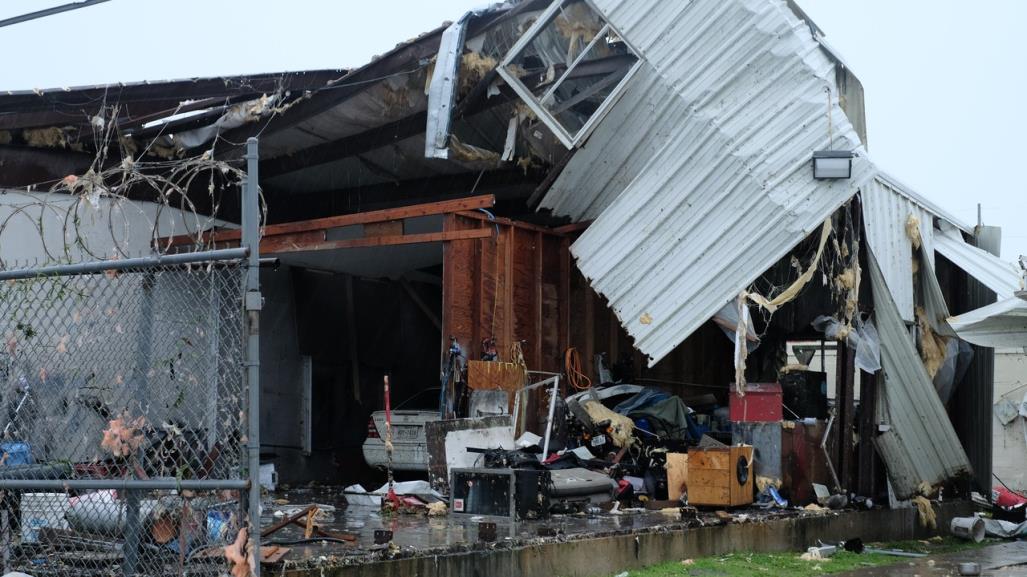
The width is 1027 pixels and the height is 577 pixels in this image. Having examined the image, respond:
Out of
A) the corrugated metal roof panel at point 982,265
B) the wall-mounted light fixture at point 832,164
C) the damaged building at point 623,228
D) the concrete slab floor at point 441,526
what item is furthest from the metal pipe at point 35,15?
the corrugated metal roof panel at point 982,265

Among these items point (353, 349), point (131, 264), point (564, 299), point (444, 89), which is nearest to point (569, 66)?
point (444, 89)

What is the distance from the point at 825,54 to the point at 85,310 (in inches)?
442

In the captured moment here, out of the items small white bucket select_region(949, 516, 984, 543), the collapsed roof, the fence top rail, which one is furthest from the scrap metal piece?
small white bucket select_region(949, 516, 984, 543)

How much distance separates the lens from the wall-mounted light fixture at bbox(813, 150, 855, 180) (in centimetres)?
1380

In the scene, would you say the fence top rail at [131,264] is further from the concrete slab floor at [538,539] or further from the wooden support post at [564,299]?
the wooden support post at [564,299]

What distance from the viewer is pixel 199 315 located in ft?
22.3

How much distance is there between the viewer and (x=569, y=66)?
1504cm

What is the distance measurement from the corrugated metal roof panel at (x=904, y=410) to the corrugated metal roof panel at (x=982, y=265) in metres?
1.38

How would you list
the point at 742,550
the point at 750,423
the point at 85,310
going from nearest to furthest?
the point at 85,310 → the point at 742,550 → the point at 750,423

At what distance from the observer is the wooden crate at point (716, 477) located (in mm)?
12945

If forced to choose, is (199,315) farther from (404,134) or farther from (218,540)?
(404,134)

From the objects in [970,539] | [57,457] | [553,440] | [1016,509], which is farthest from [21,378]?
[1016,509]

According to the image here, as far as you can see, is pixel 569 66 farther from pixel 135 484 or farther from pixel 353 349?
pixel 135 484

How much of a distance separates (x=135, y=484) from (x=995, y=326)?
31.7 feet
